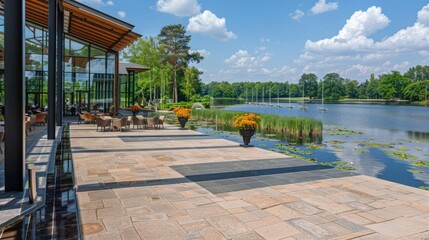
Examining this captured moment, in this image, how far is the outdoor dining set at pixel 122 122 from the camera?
13427 mm

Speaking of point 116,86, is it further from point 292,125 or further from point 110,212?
point 110,212

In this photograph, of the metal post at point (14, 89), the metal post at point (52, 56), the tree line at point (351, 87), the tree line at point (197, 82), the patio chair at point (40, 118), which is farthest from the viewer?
the tree line at point (351, 87)

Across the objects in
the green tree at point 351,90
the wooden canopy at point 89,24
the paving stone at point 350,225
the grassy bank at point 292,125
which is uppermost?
the green tree at point 351,90

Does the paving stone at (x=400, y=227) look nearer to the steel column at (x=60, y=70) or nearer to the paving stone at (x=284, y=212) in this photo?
the paving stone at (x=284, y=212)

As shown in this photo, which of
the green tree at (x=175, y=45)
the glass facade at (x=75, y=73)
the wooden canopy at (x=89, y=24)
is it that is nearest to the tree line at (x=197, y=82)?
the green tree at (x=175, y=45)

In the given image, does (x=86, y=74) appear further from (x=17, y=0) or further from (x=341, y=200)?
(x=341, y=200)

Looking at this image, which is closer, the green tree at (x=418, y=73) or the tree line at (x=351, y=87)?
the tree line at (x=351, y=87)

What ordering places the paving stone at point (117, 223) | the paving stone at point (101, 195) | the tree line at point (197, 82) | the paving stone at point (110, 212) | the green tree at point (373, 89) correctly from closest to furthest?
the paving stone at point (117, 223) → the paving stone at point (110, 212) → the paving stone at point (101, 195) → the tree line at point (197, 82) → the green tree at point (373, 89)

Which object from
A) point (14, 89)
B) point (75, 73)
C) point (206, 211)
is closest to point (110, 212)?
point (206, 211)

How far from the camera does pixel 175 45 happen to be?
5525 cm

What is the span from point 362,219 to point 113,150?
6527 millimetres

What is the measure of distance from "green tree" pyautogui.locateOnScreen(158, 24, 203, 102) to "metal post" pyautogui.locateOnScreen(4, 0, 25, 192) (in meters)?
49.9

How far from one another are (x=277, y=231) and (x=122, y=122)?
11.1 meters

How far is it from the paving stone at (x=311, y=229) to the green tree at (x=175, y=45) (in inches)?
2030
